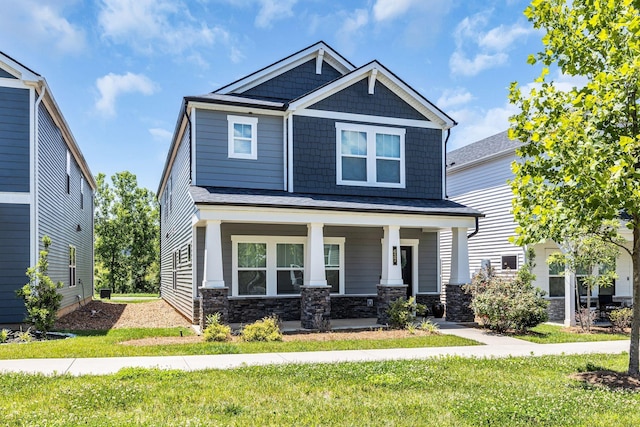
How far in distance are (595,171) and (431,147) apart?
10.2 meters

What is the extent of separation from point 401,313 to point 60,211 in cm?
1178

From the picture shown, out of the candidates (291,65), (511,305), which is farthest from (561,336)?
(291,65)

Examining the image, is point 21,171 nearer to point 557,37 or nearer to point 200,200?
point 200,200

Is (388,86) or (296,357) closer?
(296,357)

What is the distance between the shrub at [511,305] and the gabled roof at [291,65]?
343 inches

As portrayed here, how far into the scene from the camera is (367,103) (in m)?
15.9

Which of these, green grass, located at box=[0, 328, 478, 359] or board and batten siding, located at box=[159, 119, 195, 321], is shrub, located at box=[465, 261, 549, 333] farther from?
board and batten siding, located at box=[159, 119, 195, 321]

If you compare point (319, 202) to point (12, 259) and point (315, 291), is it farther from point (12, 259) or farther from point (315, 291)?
point (12, 259)

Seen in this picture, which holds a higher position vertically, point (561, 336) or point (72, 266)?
point (72, 266)

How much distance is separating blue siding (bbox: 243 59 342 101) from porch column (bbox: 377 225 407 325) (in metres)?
5.67

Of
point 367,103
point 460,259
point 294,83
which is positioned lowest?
point 460,259

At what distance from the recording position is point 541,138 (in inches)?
303

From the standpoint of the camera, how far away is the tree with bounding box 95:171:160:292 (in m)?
37.3

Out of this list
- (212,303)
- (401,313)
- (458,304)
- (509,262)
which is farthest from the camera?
(509,262)
